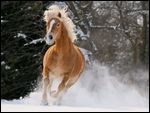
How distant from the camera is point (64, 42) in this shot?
9070 millimetres

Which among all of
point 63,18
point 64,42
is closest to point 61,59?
point 64,42

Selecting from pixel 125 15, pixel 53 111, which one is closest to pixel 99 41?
Result: pixel 125 15

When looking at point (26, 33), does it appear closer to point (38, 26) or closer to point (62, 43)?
point (38, 26)

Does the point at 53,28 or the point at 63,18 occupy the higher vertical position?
the point at 63,18

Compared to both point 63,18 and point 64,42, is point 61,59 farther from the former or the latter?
point 63,18

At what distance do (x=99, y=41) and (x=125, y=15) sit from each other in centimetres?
186

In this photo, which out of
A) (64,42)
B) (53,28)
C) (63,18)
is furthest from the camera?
(64,42)

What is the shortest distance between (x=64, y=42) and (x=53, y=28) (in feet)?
2.49

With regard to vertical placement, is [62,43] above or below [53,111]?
above

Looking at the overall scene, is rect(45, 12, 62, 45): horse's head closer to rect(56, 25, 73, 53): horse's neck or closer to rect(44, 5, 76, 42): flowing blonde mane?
rect(44, 5, 76, 42): flowing blonde mane

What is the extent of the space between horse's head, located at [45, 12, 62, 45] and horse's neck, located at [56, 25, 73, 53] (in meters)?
0.32

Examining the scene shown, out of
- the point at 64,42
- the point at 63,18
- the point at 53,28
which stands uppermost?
the point at 63,18

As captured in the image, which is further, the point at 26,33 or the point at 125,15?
the point at 125,15

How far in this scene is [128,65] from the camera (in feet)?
99.3
